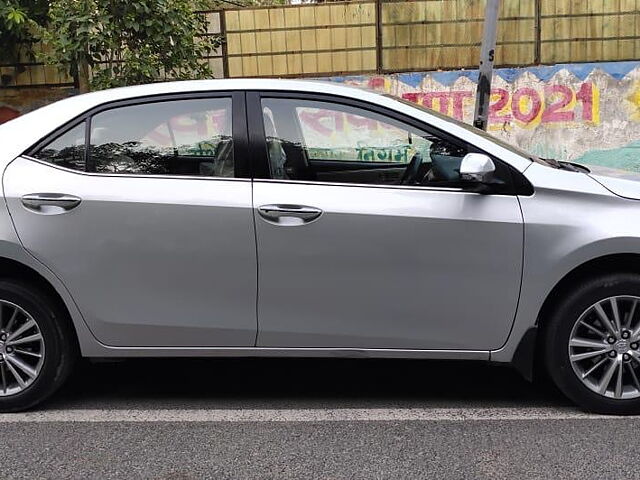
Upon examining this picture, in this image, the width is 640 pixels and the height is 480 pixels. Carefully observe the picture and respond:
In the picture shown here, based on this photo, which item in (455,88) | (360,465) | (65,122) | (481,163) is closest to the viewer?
(360,465)

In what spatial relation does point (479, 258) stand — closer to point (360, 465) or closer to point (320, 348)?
point (320, 348)

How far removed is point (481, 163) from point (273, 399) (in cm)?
176

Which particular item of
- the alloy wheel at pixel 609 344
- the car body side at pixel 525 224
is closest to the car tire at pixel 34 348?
the car body side at pixel 525 224

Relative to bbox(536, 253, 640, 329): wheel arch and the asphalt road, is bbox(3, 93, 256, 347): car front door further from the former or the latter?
bbox(536, 253, 640, 329): wheel arch

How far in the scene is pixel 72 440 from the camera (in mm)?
3297

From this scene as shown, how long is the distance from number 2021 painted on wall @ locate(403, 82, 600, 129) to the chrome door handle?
20.2 ft

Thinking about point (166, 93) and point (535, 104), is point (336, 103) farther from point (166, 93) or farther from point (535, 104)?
point (535, 104)

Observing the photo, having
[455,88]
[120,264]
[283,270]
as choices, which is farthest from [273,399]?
[455,88]

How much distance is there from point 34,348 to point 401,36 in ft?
21.7

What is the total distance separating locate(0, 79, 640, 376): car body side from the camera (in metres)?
3.26

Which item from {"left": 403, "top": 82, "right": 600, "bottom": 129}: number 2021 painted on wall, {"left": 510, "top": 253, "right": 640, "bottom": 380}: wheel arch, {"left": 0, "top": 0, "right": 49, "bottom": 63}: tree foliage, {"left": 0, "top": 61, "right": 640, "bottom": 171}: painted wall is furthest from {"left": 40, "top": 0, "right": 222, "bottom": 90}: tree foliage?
{"left": 510, "top": 253, "right": 640, "bottom": 380}: wheel arch

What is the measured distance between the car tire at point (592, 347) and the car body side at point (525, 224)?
0.36ft

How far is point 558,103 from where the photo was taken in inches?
336

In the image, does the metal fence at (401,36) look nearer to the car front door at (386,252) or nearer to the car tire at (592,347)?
the car front door at (386,252)
